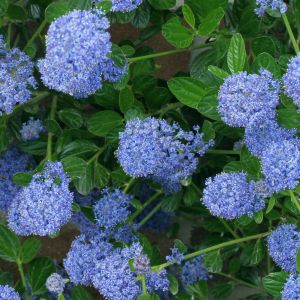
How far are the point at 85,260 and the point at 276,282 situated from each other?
65 cm

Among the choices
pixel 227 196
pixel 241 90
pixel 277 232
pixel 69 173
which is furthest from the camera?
pixel 69 173

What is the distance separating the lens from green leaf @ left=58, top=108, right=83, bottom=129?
2447mm

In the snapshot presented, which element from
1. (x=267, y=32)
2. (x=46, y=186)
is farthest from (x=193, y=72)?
(x=46, y=186)

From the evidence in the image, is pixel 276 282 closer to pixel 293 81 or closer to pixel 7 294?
pixel 293 81

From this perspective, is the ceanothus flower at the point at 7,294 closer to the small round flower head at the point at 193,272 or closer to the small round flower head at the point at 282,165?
the small round flower head at the point at 193,272

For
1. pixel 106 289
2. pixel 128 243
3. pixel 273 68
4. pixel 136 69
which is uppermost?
pixel 273 68

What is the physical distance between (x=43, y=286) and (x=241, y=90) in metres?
1.20

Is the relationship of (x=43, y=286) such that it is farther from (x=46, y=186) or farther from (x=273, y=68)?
(x=273, y=68)

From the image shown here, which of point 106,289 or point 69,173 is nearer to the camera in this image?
point 106,289

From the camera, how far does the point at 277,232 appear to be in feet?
6.84

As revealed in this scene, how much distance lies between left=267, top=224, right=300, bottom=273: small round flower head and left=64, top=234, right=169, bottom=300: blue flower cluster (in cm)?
39

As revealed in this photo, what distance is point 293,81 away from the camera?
5.88ft

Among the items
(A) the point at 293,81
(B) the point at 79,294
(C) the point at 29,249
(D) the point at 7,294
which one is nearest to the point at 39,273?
(C) the point at 29,249

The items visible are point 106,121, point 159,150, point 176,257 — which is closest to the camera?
point 159,150
